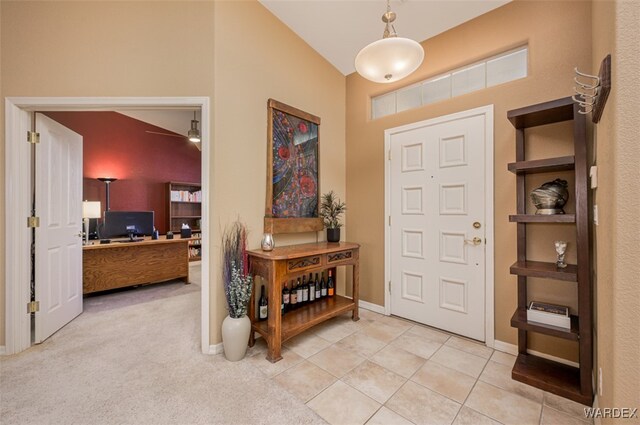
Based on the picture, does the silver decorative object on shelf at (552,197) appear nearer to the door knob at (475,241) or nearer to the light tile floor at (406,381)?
the door knob at (475,241)

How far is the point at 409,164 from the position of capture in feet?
9.59

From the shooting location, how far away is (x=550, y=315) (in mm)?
1868

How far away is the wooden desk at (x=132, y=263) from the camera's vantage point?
3621mm

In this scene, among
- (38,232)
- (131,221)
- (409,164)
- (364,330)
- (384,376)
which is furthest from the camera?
(131,221)

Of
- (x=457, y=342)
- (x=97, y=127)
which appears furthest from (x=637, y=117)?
(x=97, y=127)

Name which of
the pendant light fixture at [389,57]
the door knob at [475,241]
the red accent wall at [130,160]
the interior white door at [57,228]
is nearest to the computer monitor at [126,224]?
the interior white door at [57,228]

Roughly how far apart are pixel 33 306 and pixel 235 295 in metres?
1.92

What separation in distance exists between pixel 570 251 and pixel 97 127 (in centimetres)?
697

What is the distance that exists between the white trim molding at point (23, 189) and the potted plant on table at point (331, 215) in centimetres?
139

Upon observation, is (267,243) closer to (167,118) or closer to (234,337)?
(234,337)

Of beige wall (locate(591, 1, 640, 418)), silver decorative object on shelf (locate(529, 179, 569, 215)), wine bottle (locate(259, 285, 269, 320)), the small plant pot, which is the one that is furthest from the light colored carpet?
silver decorative object on shelf (locate(529, 179, 569, 215))

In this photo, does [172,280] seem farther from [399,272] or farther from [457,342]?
[457,342]

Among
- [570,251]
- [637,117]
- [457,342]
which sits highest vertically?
[637,117]

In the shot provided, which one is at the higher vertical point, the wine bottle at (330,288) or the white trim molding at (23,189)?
the white trim molding at (23,189)
